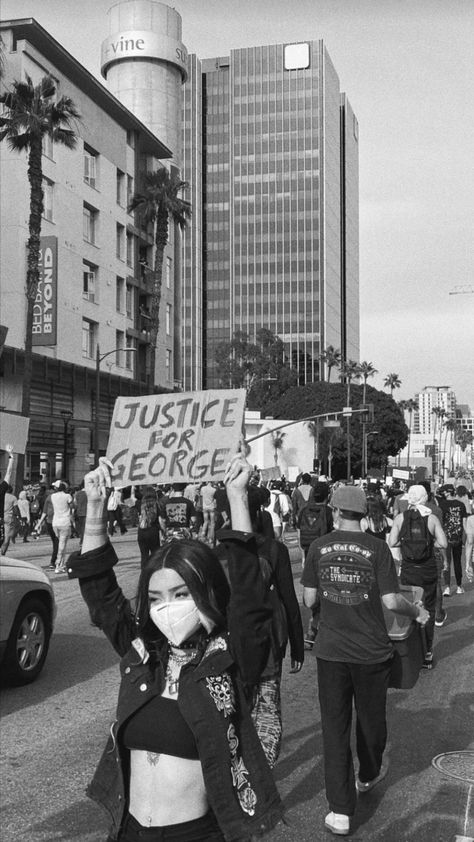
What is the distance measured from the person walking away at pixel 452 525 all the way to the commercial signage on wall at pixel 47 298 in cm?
2935

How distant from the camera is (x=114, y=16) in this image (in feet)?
400

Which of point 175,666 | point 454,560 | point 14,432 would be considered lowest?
point 454,560

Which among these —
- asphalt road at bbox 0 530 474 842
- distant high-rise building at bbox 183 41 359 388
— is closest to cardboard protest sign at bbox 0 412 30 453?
asphalt road at bbox 0 530 474 842

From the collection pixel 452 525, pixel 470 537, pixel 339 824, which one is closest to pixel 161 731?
pixel 339 824

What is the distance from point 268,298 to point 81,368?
10431cm

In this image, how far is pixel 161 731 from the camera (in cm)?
259

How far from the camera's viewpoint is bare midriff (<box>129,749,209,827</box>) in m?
2.56

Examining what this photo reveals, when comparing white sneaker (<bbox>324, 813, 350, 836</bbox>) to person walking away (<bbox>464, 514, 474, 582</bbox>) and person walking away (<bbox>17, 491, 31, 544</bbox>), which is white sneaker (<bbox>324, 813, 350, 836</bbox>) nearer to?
person walking away (<bbox>464, 514, 474, 582</bbox>)

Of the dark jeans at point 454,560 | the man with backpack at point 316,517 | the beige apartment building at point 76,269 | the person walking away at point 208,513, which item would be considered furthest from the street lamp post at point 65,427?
the man with backpack at point 316,517

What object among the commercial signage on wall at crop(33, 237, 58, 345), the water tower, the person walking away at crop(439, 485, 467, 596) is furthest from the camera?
the water tower

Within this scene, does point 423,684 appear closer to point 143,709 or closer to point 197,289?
point 143,709

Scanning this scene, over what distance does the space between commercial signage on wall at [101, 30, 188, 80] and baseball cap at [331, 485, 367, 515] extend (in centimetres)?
11951

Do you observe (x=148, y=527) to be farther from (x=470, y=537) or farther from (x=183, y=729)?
(x=183, y=729)

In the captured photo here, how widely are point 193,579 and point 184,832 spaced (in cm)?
72
